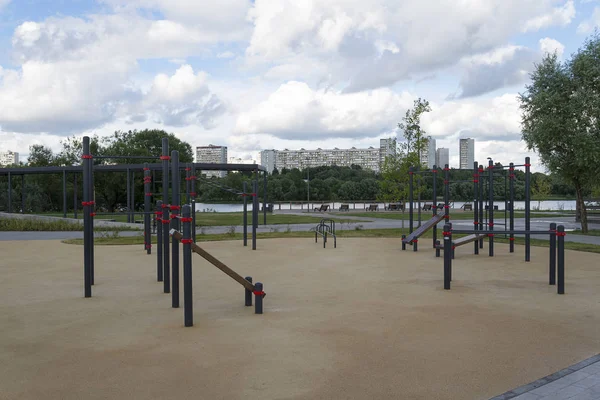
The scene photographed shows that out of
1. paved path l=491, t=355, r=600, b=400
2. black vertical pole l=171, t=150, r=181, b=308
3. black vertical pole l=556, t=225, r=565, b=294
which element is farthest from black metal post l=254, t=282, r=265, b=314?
black vertical pole l=556, t=225, r=565, b=294

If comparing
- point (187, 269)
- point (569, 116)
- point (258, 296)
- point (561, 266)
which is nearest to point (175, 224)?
point (187, 269)

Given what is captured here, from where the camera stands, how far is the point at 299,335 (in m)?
5.78

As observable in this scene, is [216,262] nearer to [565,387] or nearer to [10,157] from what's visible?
[565,387]

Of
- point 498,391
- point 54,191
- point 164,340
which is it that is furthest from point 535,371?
point 54,191

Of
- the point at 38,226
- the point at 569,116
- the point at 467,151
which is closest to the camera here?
the point at 569,116

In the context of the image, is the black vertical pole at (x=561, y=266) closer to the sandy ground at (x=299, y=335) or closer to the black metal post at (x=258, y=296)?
the sandy ground at (x=299, y=335)

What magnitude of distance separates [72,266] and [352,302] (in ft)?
23.5

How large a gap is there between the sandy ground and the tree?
1061 cm

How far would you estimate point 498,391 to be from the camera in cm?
414

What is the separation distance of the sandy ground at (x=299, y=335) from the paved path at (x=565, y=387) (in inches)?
5.3

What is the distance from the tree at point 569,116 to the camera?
19359mm

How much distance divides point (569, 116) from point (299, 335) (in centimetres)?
1828

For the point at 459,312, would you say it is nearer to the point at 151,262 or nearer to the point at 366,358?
the point at 366,358

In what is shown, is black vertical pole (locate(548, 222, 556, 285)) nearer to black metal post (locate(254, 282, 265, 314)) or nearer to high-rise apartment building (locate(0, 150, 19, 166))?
black metal post (locate(254, 282, 265, 314))
